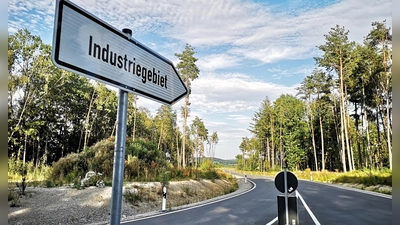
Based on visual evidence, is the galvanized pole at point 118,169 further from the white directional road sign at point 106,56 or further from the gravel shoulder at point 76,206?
the gravel shoulder at point 76,206

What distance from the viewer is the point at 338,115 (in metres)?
44.9

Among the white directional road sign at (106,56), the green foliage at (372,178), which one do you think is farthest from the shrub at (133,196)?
the green foliage at (372,178)

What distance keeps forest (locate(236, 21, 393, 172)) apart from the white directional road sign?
4.72 m

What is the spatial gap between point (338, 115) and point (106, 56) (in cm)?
5084

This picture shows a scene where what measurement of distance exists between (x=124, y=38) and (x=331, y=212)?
374 inches

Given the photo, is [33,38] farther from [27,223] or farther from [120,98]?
[120,98]

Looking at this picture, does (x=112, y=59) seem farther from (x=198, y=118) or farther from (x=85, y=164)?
(x=198, y=118)

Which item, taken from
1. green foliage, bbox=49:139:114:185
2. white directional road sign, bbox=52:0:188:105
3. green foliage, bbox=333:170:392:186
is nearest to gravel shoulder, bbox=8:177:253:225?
green foliage, bbox=49:139:114:185

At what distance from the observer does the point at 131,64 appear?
1396 millimetres

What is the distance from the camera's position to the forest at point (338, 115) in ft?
91.1

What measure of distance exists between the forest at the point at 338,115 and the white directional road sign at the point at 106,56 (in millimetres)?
4724

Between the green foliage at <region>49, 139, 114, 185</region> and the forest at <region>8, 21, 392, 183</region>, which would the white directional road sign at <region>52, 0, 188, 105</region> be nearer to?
the forest at <region>8, 21, 392, 183</region>

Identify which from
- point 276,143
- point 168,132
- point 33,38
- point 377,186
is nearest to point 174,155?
point 168,132

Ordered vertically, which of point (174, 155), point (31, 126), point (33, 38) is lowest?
point (174, 155)
